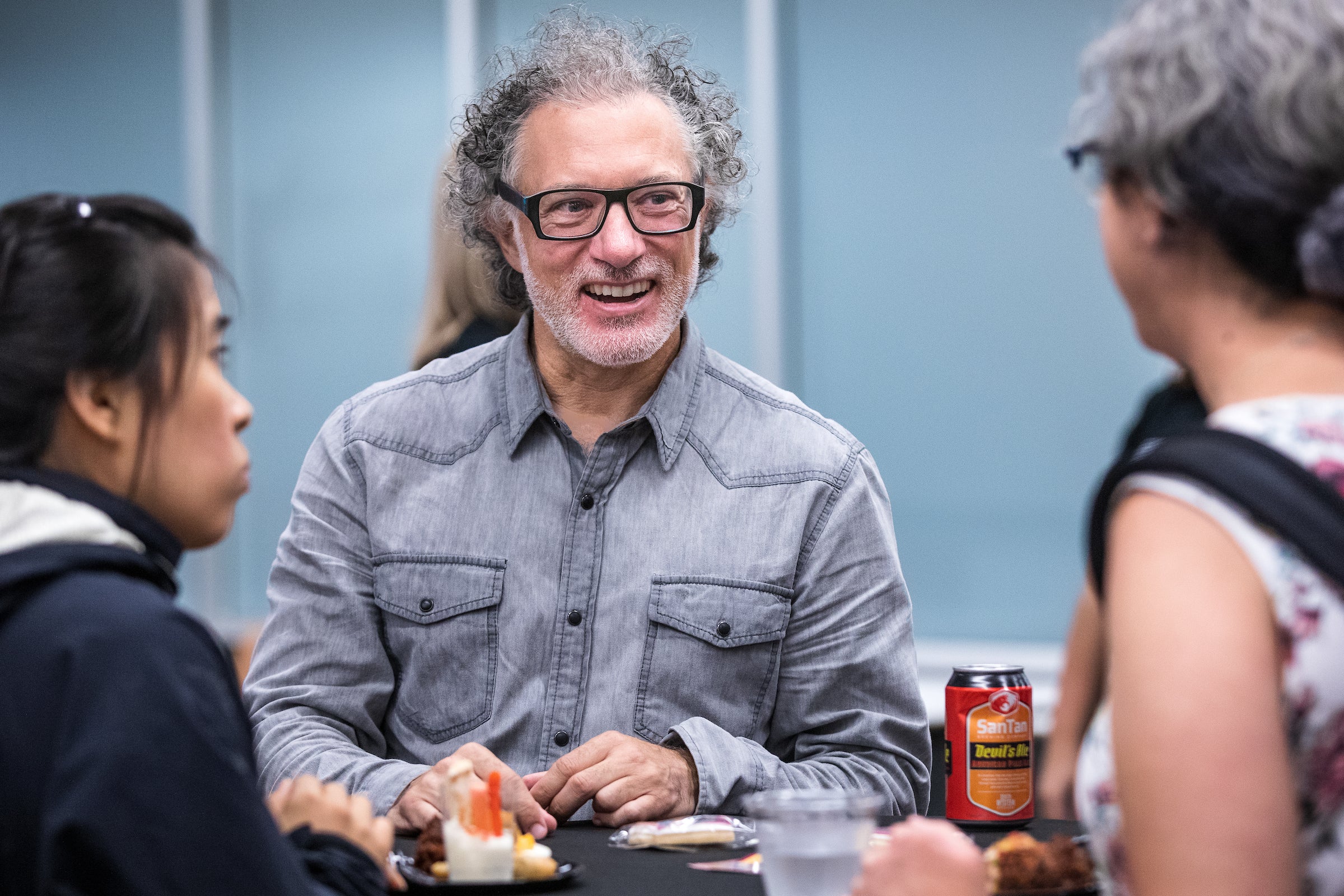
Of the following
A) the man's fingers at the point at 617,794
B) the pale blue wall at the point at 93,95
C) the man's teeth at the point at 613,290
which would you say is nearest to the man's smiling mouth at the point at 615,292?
the man's teeth at the point at 613,290

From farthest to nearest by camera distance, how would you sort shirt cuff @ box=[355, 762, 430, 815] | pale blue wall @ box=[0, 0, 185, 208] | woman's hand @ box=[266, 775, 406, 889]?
1. pale blue wall @ box=[0, 0, 185, 208]
2. shirt cuff @ box=[355, 762, 430, 815]
3. woman's hand @ box=[266, 775, 406, 889]

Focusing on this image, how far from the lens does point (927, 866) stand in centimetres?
99

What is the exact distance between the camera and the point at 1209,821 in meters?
0.82

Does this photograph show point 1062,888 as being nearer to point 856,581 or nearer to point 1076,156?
point 1076,156

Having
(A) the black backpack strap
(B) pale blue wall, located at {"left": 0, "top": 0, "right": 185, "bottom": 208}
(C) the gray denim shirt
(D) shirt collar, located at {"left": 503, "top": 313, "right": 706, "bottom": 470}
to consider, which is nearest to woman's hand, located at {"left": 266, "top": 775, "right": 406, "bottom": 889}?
(C) the gray denim shirt

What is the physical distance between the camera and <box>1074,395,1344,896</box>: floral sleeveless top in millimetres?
838

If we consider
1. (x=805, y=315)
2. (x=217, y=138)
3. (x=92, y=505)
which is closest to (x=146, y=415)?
(x=92, y=505)

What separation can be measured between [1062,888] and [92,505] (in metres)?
0.83

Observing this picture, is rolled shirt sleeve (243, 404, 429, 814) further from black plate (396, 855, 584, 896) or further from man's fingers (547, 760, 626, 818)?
black plate (396, 855, 584, 896)

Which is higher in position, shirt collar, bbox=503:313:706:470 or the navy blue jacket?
shirt collar, bbox=503:313:706:470

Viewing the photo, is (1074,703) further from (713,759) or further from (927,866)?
(713,759)

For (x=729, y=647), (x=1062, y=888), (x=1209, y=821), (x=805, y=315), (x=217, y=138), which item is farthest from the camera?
(x=217, y=138)

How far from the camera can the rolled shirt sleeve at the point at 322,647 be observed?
1.79 m

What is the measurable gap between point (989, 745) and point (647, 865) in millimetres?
369
